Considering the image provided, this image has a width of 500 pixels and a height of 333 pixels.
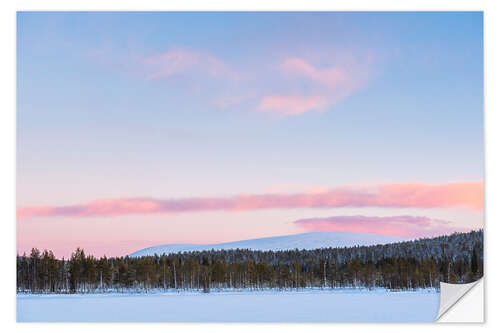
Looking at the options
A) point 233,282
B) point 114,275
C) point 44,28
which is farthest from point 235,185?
point 44,28

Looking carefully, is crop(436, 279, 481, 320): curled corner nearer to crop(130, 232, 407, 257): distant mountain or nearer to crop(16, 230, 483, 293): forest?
crop(16, 230, 483, 293): forest

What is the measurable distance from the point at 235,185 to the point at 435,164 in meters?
2.96

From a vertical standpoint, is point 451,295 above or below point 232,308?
above

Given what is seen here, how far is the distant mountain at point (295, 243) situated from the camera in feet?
31.6

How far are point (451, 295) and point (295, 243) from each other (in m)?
2.34

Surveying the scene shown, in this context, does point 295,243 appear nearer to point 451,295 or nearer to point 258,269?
point 258,269

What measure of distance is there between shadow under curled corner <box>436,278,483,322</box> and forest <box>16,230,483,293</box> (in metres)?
0.10

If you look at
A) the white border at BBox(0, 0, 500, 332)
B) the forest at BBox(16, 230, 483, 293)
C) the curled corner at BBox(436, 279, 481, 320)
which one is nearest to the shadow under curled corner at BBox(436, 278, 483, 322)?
the curled corner at BBox(436, 279, 481, 320)

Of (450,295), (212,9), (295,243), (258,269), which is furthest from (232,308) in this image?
(212,9)

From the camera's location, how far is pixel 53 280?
31.1 feet

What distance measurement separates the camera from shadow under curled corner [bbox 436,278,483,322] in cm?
909

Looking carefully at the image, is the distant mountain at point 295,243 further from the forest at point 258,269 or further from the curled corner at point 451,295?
the curled corner at point 451,295

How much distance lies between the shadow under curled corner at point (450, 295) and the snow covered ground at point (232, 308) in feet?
0.24

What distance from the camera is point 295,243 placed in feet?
31.8
